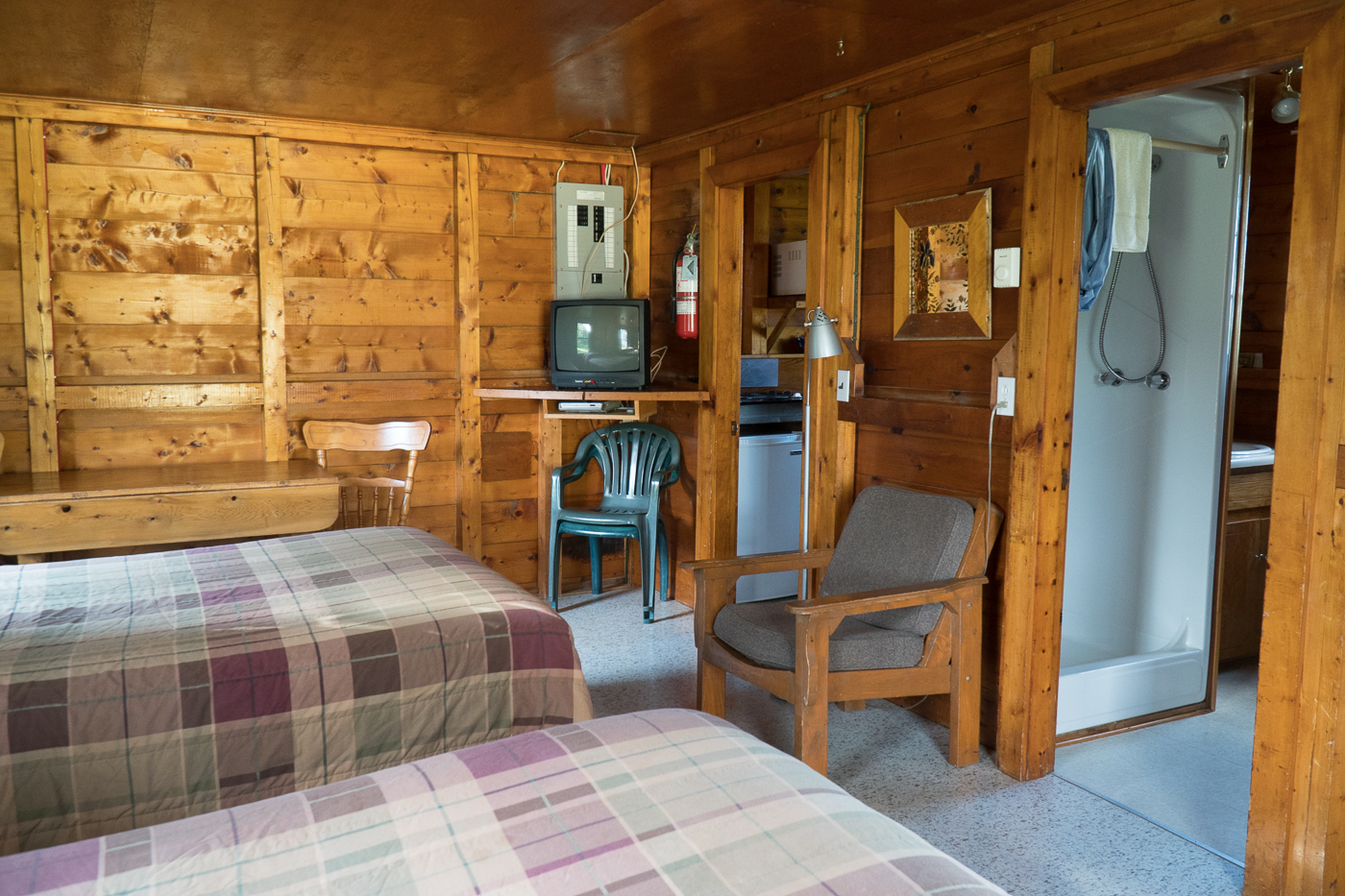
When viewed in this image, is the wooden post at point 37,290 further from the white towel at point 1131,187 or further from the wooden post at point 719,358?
the white towel at point 1131,187

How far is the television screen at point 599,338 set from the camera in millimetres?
4438

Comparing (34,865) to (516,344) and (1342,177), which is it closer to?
(1342,177)

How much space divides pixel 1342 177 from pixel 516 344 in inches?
137

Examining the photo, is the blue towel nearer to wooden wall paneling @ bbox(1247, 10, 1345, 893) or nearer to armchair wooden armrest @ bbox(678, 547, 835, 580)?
wooden wall paneling @ bbox(1247, 10, 1345, 893)

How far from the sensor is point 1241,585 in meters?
3.71

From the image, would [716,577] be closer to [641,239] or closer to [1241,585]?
[1241,585]

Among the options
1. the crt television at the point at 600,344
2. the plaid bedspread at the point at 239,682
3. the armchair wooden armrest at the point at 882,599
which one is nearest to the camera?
the plaid bedspread at the point at 239,682

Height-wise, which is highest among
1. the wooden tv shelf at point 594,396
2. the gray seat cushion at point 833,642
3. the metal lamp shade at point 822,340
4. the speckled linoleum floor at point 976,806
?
the metal lamp shade at point 822,340

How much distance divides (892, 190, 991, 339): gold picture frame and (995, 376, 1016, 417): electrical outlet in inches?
7.1

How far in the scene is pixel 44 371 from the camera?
3.86m

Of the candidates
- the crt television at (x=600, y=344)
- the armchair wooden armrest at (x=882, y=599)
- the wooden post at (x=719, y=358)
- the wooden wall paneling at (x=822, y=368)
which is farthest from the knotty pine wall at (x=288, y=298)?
the armchair wooden armrest at (x=882, y=599)

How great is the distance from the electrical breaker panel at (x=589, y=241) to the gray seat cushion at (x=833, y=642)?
7.57 ft

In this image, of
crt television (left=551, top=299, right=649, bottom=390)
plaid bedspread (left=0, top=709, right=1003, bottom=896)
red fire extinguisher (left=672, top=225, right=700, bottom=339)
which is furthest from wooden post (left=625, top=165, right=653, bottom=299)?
plaid bedspread (left=0, top=709, right=1003, bottom=896)

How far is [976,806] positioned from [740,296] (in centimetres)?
240
